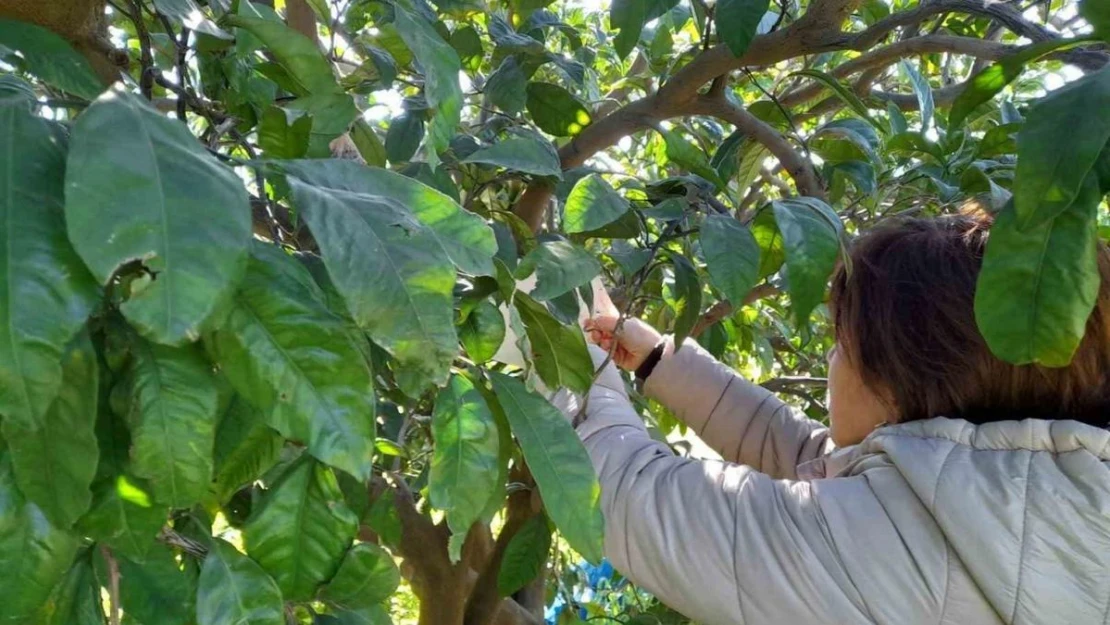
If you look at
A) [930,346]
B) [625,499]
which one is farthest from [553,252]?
[930,346]

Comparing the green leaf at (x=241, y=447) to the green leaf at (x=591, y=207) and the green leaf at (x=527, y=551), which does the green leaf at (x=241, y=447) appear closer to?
the green leaf at (x=591, y=207)

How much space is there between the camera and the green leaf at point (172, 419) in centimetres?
42

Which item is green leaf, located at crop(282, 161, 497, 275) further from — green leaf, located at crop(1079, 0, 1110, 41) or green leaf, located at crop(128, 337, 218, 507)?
green leaf, located at crop(1079, 0, 1110, 41)

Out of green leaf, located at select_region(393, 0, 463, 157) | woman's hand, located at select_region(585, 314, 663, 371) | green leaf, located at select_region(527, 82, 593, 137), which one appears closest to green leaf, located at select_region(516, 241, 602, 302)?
green leaf, located at select_region(393, 0, 463, 157)

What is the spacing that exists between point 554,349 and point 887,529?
0.35 meters

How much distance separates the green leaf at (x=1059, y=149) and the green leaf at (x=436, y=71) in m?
0.38

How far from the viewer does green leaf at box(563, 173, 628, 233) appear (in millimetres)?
838

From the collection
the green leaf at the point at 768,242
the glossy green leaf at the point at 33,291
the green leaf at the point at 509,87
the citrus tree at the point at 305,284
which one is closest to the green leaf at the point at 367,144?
the citrus tree at the point at 305,284

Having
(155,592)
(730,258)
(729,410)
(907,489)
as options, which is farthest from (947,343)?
(155,592)

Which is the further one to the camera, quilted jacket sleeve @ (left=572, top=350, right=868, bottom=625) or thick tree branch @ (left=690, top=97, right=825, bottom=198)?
thick tree branch @ (left=690, top=97, right=825, bottom=198)

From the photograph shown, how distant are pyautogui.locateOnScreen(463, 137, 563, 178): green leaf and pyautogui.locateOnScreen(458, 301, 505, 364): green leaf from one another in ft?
0.95

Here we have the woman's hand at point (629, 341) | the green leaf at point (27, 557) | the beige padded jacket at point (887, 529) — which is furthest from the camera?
the woman's hand at point (629, 341)

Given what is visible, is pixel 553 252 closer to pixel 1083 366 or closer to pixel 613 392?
pixel 613 392

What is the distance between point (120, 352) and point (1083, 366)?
2.67ft
